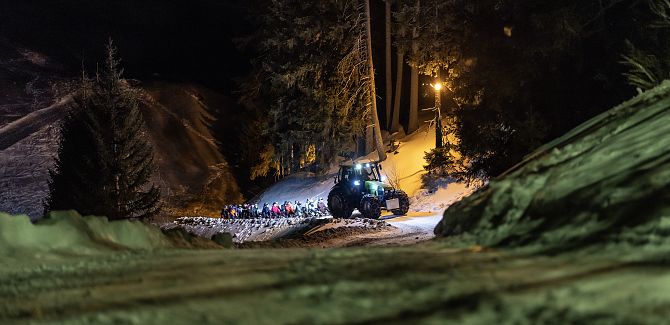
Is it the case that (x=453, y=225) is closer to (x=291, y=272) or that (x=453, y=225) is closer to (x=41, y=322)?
(x=291, y=272)

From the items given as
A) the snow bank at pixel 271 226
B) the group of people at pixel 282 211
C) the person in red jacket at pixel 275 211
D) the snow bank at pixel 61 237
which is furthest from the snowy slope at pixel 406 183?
the snow bank at pixel 61 237

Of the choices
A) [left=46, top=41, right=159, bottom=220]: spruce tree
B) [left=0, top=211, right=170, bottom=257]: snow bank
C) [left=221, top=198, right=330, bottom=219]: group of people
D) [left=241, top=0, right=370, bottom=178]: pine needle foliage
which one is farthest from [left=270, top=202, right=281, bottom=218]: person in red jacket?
[left=0, top=211, right=170, bottom=257]: snow bank

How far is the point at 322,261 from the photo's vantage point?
17.5ft

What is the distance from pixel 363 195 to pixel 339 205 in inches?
58.0

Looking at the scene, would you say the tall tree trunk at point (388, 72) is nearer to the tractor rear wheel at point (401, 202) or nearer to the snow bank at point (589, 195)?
the tractor rear wheel at point (401, 202)

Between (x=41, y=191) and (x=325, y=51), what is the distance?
24.6 m

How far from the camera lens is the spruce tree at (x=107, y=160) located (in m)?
26.0

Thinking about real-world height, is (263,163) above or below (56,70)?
below

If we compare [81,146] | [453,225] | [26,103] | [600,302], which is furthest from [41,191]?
[600,302]

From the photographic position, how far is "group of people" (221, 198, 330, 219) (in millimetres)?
28359

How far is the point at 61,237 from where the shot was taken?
6.71 m

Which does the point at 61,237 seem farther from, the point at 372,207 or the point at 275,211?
the point at 275,211

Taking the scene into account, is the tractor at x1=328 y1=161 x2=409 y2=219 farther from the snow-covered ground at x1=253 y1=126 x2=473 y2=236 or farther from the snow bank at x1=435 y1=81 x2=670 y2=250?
the snow bank at x1=435 y1=81 x2=670 y2=250

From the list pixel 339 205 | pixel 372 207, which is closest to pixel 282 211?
pixel 339 205
